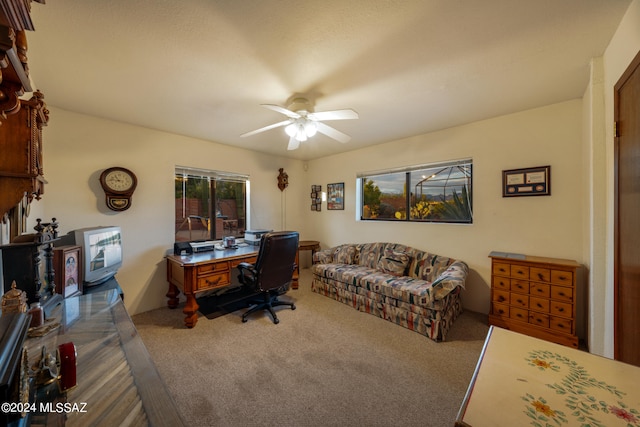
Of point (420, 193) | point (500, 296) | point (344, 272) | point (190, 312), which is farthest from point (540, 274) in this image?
point (190, 312)

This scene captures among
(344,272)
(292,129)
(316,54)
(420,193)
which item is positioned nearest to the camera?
(316,54)

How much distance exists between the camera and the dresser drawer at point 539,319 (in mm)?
2283

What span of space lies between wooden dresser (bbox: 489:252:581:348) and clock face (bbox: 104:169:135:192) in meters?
4.39

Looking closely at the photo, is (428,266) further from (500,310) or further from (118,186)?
(118,186)

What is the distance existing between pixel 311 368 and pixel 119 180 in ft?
10.0

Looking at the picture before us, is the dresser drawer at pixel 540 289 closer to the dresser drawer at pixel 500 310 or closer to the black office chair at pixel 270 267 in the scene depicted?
the dresser drawer at pixel 500 310

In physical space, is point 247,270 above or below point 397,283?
above

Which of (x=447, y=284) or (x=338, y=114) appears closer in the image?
(x=338, y=114)

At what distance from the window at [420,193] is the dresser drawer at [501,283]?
80cm

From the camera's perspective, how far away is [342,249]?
4.02m

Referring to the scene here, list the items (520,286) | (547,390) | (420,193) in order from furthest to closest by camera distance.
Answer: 1. (420,193)
2. (520,286)
3. (547,390)

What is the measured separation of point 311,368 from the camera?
200cm

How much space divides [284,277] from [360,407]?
1624 mm

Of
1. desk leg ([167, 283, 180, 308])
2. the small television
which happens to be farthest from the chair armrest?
the small television
